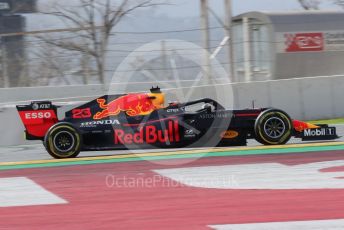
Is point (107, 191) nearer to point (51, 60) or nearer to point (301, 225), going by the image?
point (301, 225)

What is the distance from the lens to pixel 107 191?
23.2 ft

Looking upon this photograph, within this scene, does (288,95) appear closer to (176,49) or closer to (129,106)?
(176,49)

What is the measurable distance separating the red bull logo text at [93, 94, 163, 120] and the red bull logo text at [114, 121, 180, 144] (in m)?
0.27

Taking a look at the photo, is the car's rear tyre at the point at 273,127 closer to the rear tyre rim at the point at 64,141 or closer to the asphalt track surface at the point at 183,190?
the asphalt track surface at the point at 183,190

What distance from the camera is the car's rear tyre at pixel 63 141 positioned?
391 inches

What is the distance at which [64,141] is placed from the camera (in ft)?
33.0

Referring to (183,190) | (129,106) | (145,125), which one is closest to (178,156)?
(145,125)

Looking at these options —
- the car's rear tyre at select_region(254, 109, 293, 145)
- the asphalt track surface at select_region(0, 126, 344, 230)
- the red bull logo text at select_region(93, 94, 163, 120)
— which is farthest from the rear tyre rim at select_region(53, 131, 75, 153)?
the car's rear tyre at select_region(254, 109, 293, 145)

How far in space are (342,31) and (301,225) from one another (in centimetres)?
1560

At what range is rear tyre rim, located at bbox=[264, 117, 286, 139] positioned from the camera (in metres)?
10.1

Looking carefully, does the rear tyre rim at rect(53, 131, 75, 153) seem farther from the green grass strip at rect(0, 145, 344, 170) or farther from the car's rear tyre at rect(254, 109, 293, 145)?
the car's rear tyre at rect(254, 109, 293, 145)

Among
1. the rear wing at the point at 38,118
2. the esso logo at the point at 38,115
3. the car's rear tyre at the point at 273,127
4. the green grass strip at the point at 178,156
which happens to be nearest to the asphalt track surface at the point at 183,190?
the green grass strip at the point at 178,156

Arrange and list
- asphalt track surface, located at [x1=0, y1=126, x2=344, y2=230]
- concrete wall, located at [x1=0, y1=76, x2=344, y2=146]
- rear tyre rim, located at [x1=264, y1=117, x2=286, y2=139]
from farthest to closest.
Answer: concrete wall, located at [x1=0, y1=76, x2=344, y2=146]
rear tyre rim, located at [x1=264, y1=117, x2=286, y2=139]
asphalt track surface, located at [x1=0, y1=126, x2=344, y2=230]

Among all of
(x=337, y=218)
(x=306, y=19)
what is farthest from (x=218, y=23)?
(x=337, y=218)
